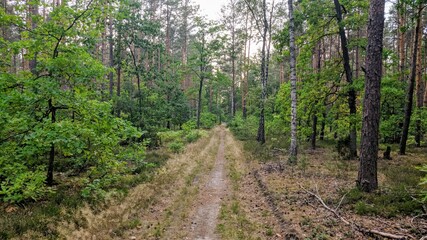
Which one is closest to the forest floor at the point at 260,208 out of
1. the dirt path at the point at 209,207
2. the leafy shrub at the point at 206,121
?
the dirt path at the point at 209,207

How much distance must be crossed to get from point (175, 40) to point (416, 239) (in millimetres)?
43928

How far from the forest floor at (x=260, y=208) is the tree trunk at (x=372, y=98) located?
66cm

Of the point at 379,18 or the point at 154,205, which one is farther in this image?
the point at 154,205

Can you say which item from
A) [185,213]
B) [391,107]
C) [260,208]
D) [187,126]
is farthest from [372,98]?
[187,126]

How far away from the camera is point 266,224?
6.61m

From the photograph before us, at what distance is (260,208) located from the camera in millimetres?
7789

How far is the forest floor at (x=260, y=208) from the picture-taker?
19.1ft

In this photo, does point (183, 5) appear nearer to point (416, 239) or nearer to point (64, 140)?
point (64, 140)

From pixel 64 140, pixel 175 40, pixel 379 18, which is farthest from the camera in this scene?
pixel 175 40

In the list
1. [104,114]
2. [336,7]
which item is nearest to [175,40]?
[336,7]

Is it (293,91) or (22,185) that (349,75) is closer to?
(293,91)

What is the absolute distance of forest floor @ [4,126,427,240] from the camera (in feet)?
19.1

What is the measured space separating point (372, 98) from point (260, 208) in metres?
4.80

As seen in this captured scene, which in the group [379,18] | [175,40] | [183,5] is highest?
[183,5]
